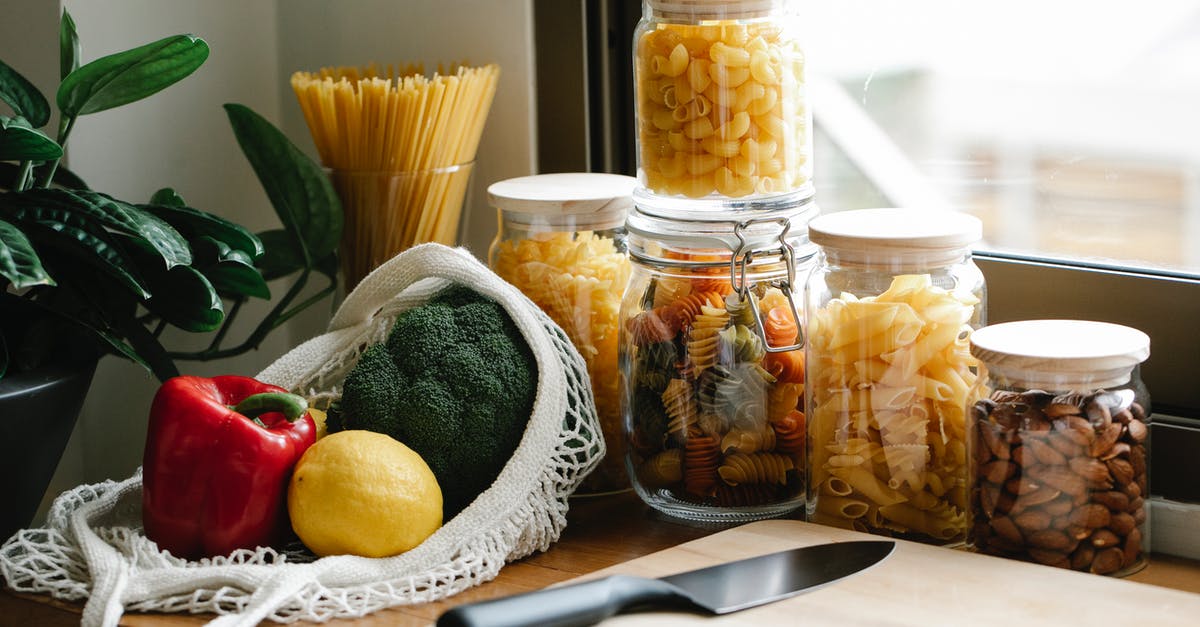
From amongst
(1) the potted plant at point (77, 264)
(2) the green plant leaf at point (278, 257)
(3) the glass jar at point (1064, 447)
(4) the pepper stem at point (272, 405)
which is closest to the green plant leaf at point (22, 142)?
(1) the potted plant at point (77, 264)

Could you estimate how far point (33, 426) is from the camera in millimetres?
917

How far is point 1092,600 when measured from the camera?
0.76m

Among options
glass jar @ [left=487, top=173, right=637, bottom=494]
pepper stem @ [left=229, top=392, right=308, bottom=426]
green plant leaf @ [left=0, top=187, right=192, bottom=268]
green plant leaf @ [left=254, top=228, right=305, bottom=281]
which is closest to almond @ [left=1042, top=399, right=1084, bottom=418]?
glass jar @ [left=487, top=173, right=637, bottom=494]

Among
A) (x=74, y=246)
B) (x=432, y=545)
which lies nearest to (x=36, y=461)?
(x=74, y=246)

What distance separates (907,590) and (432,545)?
0.32m

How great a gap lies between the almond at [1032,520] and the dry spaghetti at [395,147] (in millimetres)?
596

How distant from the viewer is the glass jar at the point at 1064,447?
79 cm

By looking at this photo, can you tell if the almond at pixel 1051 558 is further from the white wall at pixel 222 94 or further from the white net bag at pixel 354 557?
the white wall at pixel 222 94

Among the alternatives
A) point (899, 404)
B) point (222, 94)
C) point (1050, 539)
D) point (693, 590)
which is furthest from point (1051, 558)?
point (222, 94)

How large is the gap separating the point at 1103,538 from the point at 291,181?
77 cm

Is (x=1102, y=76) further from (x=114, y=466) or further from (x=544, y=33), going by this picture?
(x=114, y=466)

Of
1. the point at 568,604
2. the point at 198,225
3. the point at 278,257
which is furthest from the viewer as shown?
the point at 278,257

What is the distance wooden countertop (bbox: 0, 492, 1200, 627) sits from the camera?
834 millimetres

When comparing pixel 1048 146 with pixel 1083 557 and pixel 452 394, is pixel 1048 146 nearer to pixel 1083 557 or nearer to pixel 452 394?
pixel 1083 557
